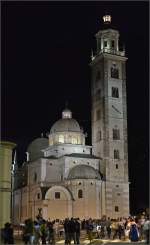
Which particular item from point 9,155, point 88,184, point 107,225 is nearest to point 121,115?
point 88,184

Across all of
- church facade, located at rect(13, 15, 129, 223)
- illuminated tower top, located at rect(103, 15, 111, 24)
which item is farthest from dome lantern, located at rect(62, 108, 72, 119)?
illuminated tower top, located at rect(103, 15, 111, 24)

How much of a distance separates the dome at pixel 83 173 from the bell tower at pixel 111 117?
5.92ft

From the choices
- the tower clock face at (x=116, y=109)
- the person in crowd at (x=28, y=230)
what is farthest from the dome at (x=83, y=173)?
the person in crowd at (x=28, y=230)

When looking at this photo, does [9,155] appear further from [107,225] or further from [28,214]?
[28,214]

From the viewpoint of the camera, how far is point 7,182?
22.8 meters

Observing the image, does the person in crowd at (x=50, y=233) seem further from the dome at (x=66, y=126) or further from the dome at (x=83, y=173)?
the dome at (x=66, y=126)

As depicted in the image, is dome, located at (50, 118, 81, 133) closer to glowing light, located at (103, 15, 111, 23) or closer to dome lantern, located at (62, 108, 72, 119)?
dome lantern, located at (62, 108, 72, 119)

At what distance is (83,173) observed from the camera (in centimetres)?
4994

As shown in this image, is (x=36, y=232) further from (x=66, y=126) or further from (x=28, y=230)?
(x=66, y=126)

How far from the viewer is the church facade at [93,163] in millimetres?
49438

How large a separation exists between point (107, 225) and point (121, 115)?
28743 millimetres

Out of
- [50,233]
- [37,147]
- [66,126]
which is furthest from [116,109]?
[50,233]

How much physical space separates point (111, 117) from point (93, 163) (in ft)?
18.5

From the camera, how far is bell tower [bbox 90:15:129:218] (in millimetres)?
51750
